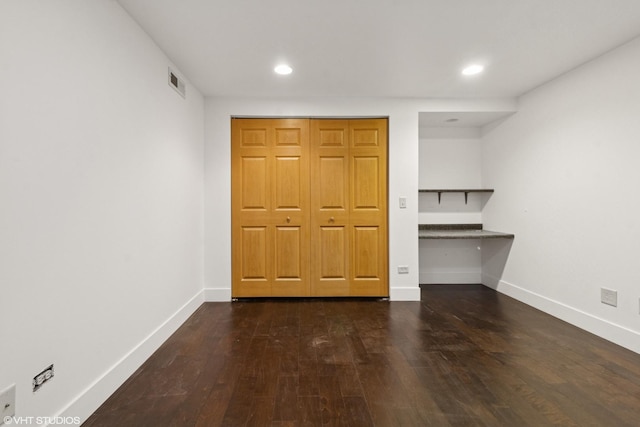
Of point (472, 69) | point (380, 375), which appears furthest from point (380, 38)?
point (380, 375)

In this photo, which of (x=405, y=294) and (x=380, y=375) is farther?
(x=405, y=294)

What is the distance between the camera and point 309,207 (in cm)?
355

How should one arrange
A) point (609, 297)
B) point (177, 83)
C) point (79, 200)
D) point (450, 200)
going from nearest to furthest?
point (79, 200) < point (609, 297) < point (177, 83) < point (450, 200)

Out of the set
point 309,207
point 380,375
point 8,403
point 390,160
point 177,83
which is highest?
point 177,83

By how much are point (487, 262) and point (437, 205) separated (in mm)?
1040

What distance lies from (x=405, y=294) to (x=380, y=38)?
269 centimetres

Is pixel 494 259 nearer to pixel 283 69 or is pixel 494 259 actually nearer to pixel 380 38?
pixel 380 38

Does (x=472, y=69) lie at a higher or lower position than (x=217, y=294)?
higher

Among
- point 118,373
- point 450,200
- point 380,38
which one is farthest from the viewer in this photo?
point 450,200

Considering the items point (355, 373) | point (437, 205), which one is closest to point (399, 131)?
point (437, 205)

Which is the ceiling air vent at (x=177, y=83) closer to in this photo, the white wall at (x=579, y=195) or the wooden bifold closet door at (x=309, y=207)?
the wooden bifold closet door at (x=309, y=207)

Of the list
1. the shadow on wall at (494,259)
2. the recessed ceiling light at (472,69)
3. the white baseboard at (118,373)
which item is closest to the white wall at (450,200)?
the shadow on wall at (494,259)

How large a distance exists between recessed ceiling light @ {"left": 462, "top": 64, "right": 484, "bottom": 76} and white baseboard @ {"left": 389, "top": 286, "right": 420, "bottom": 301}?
7.78 ft

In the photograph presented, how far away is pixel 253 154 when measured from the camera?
353 centimetres
